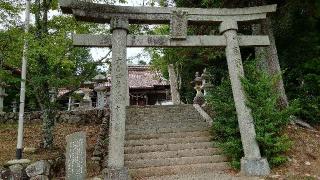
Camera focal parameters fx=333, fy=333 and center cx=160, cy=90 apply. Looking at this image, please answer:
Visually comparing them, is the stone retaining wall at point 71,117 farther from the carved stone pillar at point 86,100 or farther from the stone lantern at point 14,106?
the stone lantern at point 14,106

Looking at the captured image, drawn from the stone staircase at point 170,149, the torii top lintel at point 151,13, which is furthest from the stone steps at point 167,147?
the torii top lintel at point 151,13

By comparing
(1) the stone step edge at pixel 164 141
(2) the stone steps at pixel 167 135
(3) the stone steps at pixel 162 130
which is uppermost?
(3) the stone steps at pixel 162 130

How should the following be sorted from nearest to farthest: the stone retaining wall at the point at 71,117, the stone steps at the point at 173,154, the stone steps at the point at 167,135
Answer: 1. the stone steps at the point at 173,154
2. the stone steps at the point at 167,135
3. the stone retaining wall at the point at 71,117

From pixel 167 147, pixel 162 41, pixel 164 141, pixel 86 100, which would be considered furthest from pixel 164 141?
pixel 86 100

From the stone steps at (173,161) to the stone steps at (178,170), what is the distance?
0.70 ft

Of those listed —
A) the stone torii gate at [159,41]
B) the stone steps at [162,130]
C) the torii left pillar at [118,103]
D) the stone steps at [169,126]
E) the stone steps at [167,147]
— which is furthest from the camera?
the stone steps at [169,126]

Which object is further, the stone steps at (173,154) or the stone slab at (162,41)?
the stone steps at (173,154)

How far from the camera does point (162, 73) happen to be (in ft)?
88.2

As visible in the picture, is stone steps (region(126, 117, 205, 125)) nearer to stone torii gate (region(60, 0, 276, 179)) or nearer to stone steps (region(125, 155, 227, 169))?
stone steps (region(125, 155, 227, 169))

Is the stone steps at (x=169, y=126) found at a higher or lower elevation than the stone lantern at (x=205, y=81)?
lower

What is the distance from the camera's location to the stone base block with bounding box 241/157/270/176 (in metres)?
8.07

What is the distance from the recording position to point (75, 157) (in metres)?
7.58

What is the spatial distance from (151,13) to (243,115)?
11.6 feet

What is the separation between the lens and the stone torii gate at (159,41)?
26.3 ft
